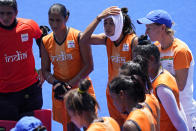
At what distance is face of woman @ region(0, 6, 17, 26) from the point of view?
367cm

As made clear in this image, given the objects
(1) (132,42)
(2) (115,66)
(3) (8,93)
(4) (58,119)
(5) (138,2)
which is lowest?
(4) (58,119)

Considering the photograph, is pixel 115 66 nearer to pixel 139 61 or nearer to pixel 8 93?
pixel 139 61

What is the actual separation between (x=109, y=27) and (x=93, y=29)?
23 centimetres

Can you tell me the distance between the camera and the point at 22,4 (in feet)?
32.3

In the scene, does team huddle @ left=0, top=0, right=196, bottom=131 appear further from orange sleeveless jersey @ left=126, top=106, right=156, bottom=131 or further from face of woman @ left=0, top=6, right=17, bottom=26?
orange sleeveless jersey @ left=126, top=106, right=156, bottom=131

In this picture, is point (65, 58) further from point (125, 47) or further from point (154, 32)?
point (154, 32)

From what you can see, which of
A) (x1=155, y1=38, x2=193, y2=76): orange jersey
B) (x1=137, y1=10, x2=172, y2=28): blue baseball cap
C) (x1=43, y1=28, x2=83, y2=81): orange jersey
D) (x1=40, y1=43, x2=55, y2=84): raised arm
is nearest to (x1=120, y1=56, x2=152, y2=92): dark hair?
(x1=155, y1=38, x2=193, y2=76): orange jersey

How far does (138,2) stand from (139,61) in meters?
7.14

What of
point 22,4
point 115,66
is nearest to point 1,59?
point 115,66

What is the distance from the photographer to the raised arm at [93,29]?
3727 mm

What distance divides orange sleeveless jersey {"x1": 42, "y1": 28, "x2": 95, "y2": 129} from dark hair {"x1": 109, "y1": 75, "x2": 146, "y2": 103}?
56.3 inches

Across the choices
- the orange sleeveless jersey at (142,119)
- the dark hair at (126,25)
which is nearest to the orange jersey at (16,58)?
the dark hair at (126,25)

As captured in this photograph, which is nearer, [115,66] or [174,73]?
[174,73]

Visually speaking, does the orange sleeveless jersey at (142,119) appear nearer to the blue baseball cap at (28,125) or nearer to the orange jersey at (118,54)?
the blue baseball cap at (28,125)
